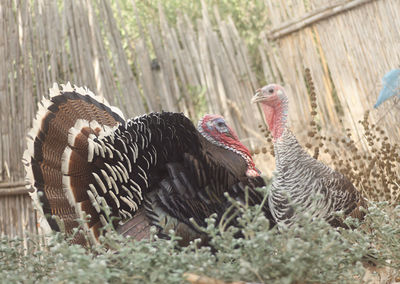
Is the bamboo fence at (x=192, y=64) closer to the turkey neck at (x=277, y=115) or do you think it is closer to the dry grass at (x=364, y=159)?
the dry grass at (x=364, y=159)

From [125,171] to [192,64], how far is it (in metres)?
2.55

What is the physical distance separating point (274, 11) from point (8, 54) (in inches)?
90.5

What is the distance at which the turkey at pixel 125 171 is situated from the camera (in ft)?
7.57

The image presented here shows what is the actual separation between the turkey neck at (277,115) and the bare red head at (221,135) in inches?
12.1

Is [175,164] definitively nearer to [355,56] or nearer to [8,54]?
[8,54]

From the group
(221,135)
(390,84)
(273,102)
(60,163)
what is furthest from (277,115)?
A: (390,84)

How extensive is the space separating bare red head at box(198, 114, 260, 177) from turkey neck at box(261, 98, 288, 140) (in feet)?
1.01

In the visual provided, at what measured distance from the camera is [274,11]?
468 cm

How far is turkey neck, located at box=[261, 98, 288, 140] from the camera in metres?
2.46

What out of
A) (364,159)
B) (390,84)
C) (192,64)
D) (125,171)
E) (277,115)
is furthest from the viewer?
(192,64)

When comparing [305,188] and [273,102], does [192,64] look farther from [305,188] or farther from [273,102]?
[305,188]

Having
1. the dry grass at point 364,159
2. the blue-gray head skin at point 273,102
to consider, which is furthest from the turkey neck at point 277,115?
the dry grass at point 364,159

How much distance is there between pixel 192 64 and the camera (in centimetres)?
479

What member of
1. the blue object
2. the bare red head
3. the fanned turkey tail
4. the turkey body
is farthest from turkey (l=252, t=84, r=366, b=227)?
the blue object
